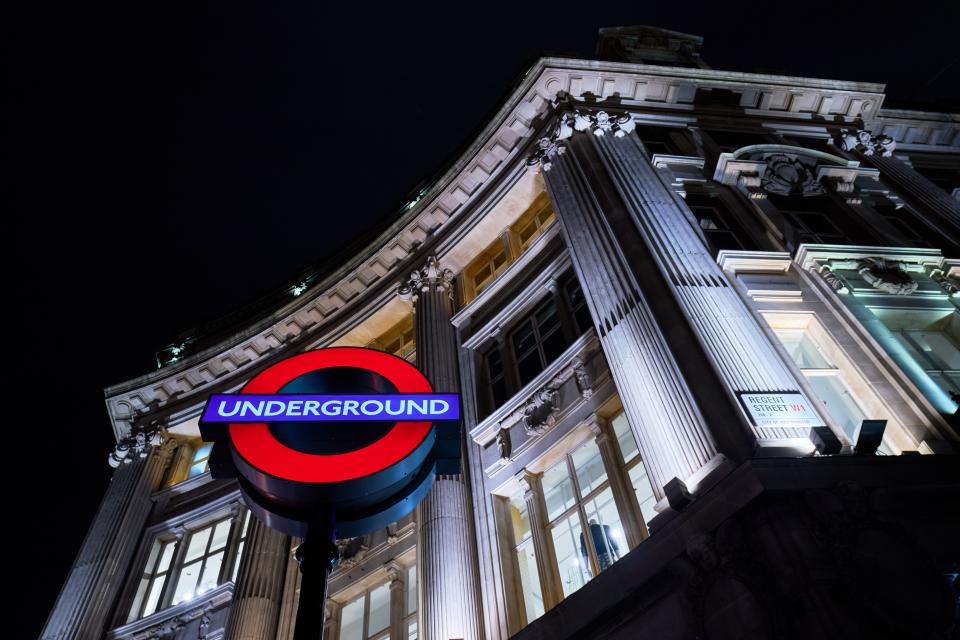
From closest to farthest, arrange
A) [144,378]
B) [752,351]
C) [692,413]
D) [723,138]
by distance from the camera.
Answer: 1. [692,413]
2. [752,351]
3. [723,138]
4. [144,378]

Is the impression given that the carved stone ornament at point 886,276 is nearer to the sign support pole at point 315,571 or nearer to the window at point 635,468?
the window at point 635,468

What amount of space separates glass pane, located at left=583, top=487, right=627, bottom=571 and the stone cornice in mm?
12305

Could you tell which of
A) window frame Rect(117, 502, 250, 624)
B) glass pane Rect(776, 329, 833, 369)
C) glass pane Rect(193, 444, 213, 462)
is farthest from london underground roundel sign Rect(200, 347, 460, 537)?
glass pane Rect(193, 444, 213, 462)

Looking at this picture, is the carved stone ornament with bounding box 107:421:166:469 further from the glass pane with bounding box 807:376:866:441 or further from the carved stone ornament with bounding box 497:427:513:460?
the glass pane with bounding box 807:376:866:441

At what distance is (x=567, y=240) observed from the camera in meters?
16.0

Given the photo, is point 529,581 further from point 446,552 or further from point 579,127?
point 579,127

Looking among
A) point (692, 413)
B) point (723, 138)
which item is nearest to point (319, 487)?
→ point (692, 413)

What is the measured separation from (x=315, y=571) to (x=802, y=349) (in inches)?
409

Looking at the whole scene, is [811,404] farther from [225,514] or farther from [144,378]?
[144,378]

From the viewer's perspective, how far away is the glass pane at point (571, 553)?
11672mm

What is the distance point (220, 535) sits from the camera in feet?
69.0

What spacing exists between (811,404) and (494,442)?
7321mm

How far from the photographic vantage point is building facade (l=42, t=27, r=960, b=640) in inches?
320

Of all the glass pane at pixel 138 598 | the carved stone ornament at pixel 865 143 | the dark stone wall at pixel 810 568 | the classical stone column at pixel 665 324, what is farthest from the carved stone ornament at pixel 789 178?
the glass pane at pixel 138 598
